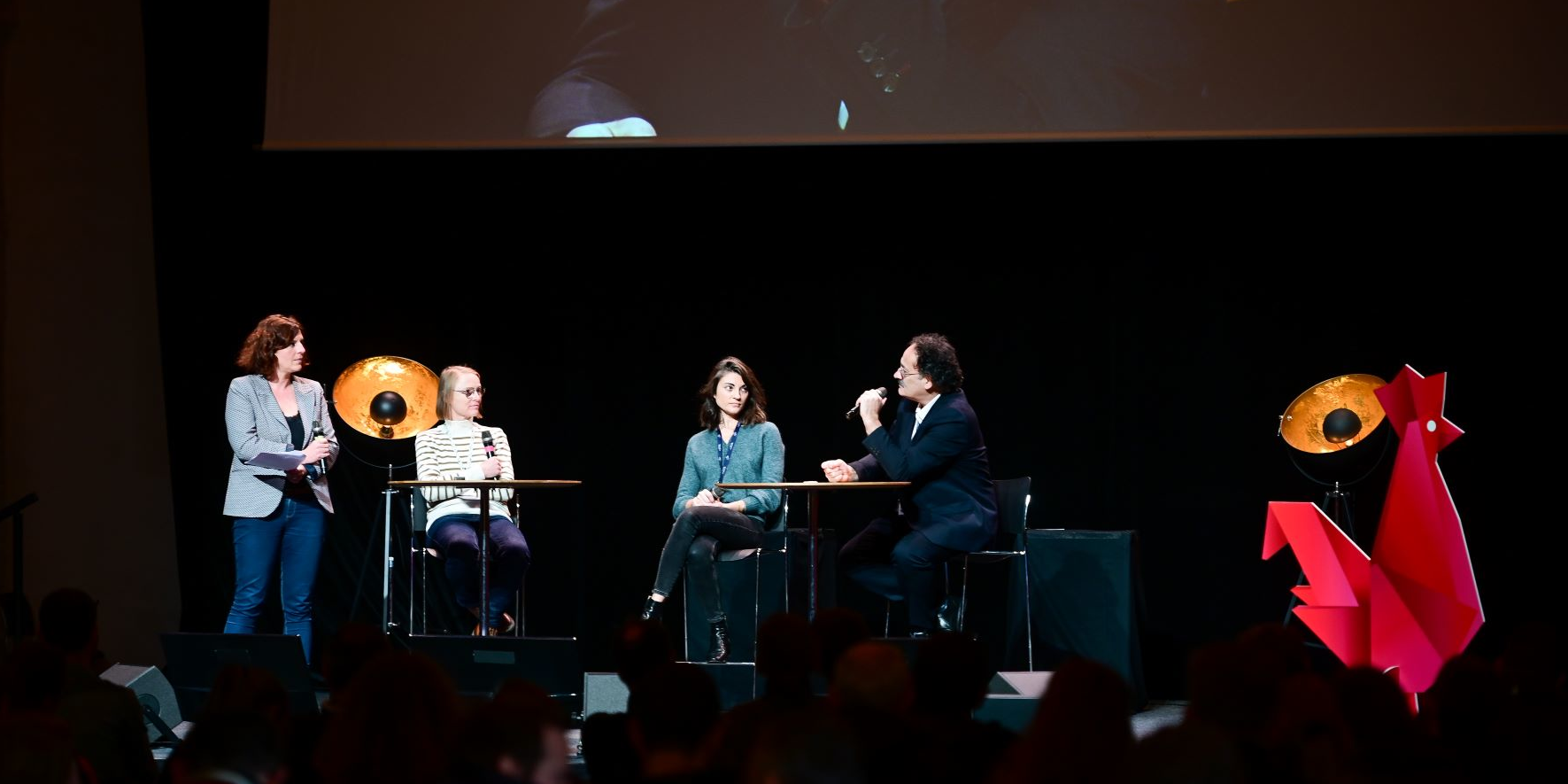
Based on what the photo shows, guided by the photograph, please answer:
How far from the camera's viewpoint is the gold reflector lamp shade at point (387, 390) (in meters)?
6.20

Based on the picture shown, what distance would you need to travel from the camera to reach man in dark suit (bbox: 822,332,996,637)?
216 inches

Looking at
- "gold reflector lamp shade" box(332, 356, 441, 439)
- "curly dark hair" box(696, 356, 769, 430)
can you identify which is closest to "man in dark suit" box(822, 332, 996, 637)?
"curly dark hair" box(696, 356, 769, 430)

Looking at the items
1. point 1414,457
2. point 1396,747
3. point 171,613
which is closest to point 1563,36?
point 1414,457

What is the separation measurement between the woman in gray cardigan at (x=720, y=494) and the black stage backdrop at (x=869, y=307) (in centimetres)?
77

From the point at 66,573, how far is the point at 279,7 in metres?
2.86

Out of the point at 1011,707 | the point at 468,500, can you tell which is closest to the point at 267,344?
the point at 468,500

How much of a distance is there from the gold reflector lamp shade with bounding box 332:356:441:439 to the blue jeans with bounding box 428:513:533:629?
1.98 ft

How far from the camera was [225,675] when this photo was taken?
2.88 meters

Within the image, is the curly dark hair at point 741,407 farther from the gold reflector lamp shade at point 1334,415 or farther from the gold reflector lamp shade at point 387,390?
the gold reflector lamp shade at point 1334,415

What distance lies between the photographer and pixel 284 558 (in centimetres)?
562

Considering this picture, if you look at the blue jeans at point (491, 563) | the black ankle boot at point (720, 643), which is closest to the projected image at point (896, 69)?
the blue jeans at point (491, 563)

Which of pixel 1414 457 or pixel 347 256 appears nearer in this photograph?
pixel 1414 457

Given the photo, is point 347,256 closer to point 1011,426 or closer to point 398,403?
point 398,403

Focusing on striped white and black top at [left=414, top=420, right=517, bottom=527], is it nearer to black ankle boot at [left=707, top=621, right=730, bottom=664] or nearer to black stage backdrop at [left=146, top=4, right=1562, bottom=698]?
black stage backdrop at [left=146, top=4, right=1562, bottom=698]
